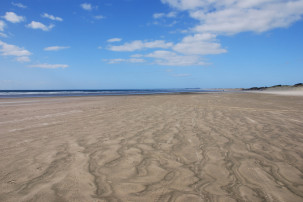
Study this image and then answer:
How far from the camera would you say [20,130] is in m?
4.72

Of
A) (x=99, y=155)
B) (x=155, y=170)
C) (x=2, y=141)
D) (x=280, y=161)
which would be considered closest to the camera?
(x=155, y=170)

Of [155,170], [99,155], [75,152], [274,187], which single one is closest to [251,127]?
[274,187]

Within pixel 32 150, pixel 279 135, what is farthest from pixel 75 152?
pixel 279 135

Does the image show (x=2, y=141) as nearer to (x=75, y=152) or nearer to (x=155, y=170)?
(x=75, y=152)

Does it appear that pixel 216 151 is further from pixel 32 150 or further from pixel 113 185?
pixel 32 150

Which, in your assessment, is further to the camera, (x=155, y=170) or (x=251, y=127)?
(x=251, y=127)

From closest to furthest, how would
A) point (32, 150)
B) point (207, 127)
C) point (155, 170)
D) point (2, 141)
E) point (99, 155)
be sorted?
point (155, 170), point (99, 155), point (32, 150), point (2, 141), point (207, 127)

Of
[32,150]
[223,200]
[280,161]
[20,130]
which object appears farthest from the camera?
[20,130]

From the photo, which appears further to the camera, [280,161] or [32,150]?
[32,150]

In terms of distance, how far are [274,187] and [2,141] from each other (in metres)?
5.01

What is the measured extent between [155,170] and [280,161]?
2084 millimetres

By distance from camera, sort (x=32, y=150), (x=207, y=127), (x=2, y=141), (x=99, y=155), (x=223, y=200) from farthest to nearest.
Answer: (x=207, y=127) < (x=2, y=141) < (x=32, y=150) < (x=99, y=155) < (x=223, y=200)

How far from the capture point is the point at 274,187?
83.7 inches

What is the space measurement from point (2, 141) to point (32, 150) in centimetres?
112
